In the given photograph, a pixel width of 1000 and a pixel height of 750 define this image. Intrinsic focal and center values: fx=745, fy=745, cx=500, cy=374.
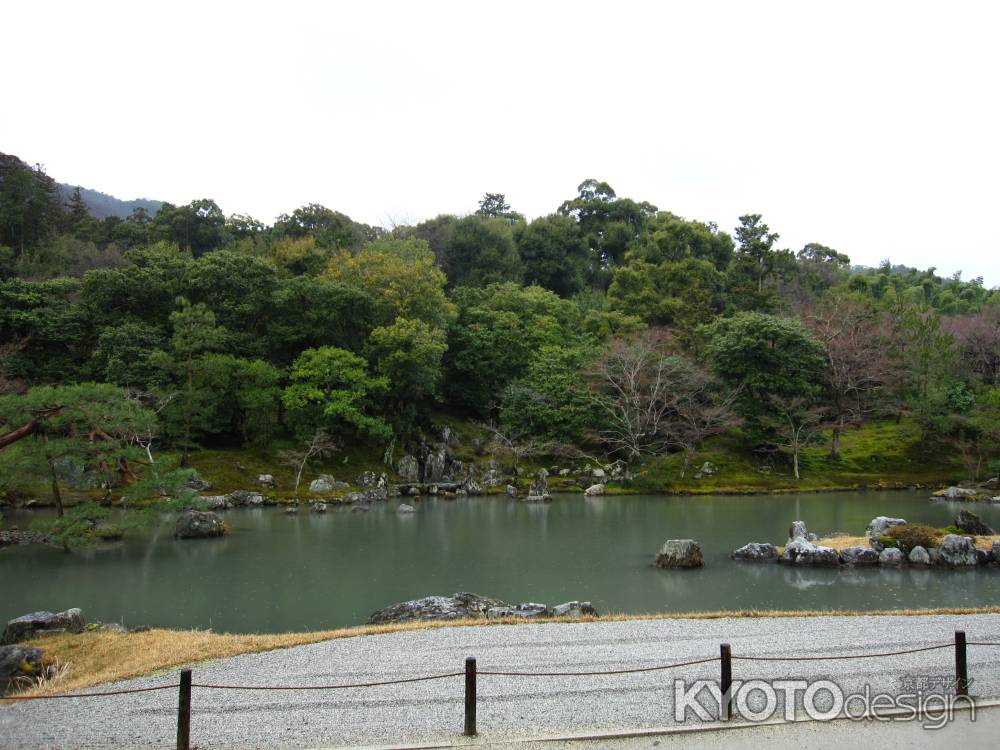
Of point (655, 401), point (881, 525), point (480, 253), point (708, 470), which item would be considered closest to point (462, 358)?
point (655, 401)

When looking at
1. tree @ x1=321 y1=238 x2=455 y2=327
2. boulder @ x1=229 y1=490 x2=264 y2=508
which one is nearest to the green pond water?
boulder @ x1=229 y1=490 x2=264 y2=508

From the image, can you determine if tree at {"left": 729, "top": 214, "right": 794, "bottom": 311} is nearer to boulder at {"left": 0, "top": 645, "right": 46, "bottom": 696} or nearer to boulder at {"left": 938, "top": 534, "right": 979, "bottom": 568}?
boulder at {"left": 938, "top": 534, "right": 979, "bottom": 568}

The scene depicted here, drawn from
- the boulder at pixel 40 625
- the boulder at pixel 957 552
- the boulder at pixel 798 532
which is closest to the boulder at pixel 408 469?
the boulder at pixel 798 532

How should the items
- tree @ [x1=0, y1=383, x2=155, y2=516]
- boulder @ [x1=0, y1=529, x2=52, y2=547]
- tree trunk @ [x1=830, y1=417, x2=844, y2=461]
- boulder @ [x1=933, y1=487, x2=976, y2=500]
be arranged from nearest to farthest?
tree @ [x1=0, y1=383, x2=155, y2=516] → boulder @ [x1=0, y1=529, x2=52, y2=547] → boulder @ [x1=933, y1=487, x2=976, y2=500] → tree trunk @ [x1=830, y1=417, x2=844, y2=461]

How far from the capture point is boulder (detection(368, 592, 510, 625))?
11430mm

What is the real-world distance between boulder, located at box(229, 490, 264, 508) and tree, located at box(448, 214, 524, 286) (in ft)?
77.2

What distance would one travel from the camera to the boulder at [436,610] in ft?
37.5

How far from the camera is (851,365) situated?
3594cm

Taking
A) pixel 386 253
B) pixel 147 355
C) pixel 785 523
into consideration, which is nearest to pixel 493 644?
pixel 785 523

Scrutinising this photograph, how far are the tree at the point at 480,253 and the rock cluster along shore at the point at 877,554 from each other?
32.9m

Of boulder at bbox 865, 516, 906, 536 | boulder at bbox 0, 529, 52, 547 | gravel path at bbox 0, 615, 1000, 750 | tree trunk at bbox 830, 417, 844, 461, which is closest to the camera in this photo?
gravel path at bbox 0, 615, 1000, 750

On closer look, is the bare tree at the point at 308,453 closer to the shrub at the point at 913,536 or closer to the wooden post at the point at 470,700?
the shrub at the point at 913,536

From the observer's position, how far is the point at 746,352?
3447 centimetres

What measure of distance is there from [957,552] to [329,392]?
24199mm
